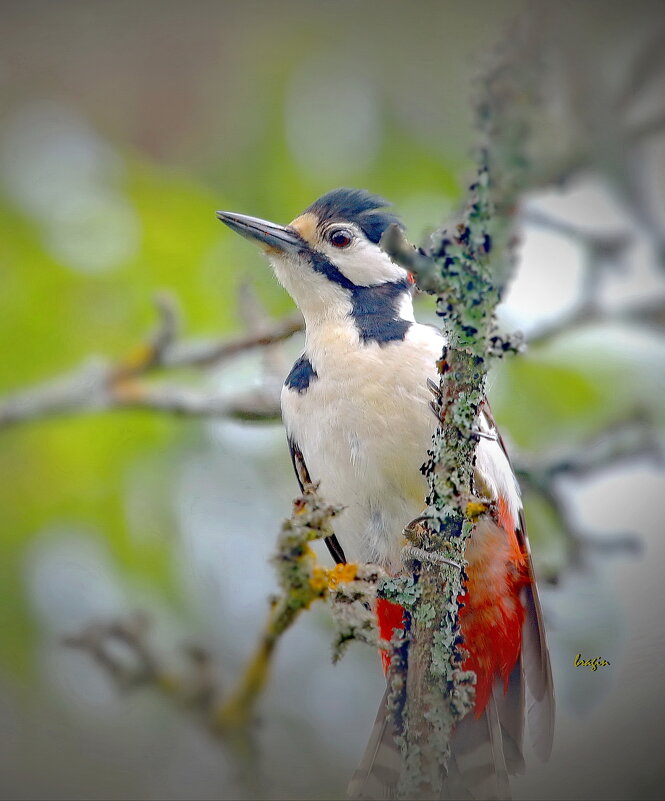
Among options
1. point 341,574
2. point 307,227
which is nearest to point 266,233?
point 307,227

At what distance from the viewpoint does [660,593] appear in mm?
3234

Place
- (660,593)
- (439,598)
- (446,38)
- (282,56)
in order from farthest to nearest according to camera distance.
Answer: (282,56) < (446,38) < (660,593) < (439,598)

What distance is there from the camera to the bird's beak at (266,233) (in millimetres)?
2741

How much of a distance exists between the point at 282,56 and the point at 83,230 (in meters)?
1.13

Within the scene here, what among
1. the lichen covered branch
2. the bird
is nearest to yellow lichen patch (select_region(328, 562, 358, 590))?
the lichen covered branch

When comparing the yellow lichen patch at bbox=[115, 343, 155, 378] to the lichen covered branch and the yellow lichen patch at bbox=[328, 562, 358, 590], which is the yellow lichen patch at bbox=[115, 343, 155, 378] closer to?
the yellow lichen patch at bbox=[328, 562, 358, 590]

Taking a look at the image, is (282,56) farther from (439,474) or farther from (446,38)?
(439,474)

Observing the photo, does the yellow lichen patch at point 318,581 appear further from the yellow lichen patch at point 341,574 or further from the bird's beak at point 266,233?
the bird's beak at point 266,233

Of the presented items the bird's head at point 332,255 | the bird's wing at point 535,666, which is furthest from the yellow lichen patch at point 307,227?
the bird's wing at point 535,666

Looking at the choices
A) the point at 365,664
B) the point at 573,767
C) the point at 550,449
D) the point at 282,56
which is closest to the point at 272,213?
the point at 282,56

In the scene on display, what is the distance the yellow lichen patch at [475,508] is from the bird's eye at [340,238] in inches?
48.5

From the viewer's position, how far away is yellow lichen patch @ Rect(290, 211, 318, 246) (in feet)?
9.46

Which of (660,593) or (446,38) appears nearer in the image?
(660,593)

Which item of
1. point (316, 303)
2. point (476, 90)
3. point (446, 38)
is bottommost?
point (476, 90)
